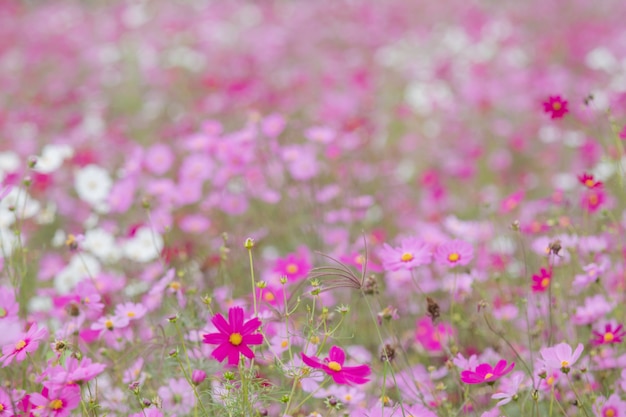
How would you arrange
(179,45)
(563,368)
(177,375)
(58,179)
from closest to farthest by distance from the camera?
(563,368) → (177,375) → (58,179) → (179,45)

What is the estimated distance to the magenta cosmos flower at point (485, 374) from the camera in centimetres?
118

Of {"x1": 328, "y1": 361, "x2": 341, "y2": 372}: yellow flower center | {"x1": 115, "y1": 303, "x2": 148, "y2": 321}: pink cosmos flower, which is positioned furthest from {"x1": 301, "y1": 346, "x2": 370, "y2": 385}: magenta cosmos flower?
{"x1": 115, "y1": 303, "x2": 148, "y2": 321}: pink cosmos flower

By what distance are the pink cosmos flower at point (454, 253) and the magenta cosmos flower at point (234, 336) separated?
52 centimetres

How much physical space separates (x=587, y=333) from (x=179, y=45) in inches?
165

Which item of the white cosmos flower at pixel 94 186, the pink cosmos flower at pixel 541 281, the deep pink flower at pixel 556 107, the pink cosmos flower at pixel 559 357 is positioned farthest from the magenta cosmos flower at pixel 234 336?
the white cosmos flower at pixel 94 186

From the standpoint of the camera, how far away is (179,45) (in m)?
5.24

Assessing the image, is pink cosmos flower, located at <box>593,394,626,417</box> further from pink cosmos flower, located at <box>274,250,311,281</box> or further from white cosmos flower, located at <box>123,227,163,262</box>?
white cosmos flower, located at <box>123,227,163,262</box>

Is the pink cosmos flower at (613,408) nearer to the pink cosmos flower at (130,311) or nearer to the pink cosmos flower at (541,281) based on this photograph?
the pink cosmos flower at (541,281)

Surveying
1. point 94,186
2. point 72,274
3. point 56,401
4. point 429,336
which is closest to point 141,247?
point 72,274

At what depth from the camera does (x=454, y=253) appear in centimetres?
149

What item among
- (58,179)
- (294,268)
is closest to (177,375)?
(294,268)

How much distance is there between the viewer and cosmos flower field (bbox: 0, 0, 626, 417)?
1.38 metres

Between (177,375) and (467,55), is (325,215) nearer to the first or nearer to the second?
(177,375)

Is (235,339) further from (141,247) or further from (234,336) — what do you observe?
(141,247)
